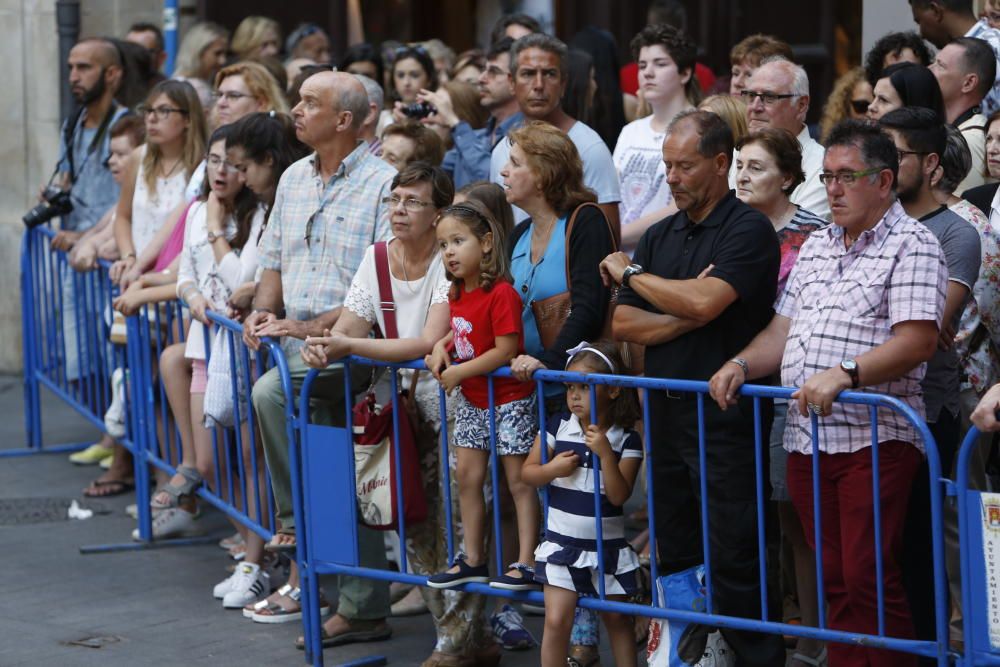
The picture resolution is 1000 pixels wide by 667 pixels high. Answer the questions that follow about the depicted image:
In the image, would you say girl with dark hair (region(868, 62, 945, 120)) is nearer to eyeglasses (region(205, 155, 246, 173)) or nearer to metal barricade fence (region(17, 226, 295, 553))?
metal barricade fence (region(17, 226, 295, 553))

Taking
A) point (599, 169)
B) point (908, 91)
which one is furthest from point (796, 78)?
point (599, 169)

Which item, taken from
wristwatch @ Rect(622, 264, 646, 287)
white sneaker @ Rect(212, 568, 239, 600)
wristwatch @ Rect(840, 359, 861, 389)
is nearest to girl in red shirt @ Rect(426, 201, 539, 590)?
wristwatch @ Rect(622, 264, 646, 287)

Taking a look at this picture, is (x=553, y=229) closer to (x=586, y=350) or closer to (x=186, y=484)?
(x=586, y=350)

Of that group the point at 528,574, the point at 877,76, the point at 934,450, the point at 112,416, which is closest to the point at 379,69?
the point at 112,416

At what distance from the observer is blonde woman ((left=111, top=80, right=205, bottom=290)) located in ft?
29.9

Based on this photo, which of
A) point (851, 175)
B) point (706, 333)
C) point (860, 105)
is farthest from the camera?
point (860, 105)

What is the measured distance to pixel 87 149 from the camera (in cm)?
1052

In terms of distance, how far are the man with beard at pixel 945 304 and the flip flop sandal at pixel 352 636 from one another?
8.11ft

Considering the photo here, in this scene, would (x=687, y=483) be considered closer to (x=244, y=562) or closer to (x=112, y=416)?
(x=244, y=562)

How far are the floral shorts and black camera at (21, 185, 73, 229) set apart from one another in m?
4.84

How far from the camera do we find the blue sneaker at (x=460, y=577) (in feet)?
20.4

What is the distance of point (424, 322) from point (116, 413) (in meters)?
3.11

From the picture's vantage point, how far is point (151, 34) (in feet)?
41.8

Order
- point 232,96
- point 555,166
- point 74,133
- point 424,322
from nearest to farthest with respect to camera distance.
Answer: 1. point 555,166
2. point 424,322
3. point 232,96
4. point 74,133
